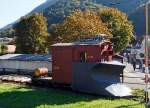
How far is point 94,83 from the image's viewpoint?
99.0ft

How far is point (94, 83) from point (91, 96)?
974mm

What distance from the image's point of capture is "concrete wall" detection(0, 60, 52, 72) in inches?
2049

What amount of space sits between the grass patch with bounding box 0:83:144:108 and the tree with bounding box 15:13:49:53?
50263 mm

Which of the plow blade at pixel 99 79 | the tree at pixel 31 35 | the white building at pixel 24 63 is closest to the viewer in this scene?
the plow blade at pixel 99 79

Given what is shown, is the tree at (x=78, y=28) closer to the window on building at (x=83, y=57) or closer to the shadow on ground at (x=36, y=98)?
the window on building at (x=83, y=57)

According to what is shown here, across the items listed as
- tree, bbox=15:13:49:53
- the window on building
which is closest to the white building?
the window on building

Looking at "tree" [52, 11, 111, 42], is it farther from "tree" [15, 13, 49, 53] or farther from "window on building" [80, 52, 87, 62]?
"window on building" [80, 52, 87, 62]

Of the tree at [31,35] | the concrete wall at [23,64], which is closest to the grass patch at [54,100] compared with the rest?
the concrete wall at [23,64]

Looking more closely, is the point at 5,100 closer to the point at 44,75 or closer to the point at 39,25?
the point at 44,75

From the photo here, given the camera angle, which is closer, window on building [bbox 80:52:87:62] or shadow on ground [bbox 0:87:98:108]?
shadow on ground [bbox 0:87:98:108]

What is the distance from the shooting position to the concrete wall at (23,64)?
5204 centimetres

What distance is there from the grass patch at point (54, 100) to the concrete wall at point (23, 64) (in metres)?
19.7

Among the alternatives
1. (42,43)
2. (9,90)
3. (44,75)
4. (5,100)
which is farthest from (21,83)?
(42,43)

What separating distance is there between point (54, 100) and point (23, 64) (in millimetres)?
27313
